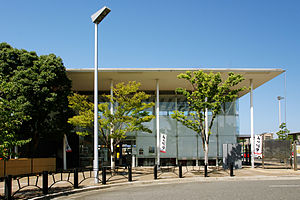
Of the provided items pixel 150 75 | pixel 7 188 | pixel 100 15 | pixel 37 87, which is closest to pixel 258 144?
pixel 150 75

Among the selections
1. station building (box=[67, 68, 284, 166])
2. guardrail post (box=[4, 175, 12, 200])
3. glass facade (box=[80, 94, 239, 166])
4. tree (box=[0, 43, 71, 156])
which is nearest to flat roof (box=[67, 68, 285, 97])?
station building (box=[67, 68, 284, 166])

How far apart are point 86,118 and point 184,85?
11484mm

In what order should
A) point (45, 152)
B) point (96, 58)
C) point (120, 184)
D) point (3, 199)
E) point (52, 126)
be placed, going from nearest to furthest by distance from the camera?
point (3, 199) → point (120, 184) → point (96, 58) → point (52, 126) → point (45, 152)

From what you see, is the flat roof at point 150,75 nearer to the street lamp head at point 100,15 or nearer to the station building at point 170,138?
the station building at point 170,138

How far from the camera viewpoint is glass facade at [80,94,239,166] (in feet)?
86.4

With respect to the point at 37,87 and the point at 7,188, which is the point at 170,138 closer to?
the point at 37,87

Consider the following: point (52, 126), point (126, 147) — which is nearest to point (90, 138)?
point (126, 147)

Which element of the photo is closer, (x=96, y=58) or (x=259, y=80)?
(x=96, y=58)

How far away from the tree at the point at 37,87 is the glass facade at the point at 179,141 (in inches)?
273

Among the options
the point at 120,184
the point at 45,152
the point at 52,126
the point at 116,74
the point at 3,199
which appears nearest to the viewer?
the point at 3,199

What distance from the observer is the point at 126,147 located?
88.7 ft

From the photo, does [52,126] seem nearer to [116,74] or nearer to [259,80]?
[116,74]

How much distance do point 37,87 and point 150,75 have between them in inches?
352

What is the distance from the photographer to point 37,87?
18938 millimetres
